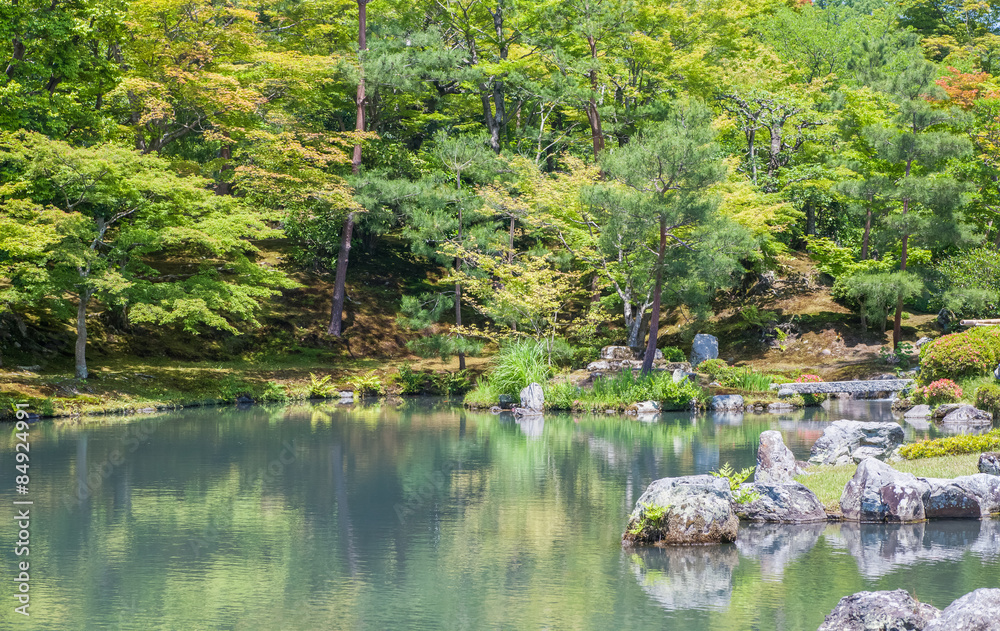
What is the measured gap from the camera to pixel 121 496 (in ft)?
37.2

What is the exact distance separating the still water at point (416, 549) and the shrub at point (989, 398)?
4960 mm

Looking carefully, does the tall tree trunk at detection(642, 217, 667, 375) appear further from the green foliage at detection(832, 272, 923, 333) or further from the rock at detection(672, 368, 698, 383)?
the green foliage at detection(832, 272, 923, 333)

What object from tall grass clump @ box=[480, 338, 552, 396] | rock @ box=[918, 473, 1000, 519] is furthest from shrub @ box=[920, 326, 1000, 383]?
rock @ box=[918, 473, 1000, 519]

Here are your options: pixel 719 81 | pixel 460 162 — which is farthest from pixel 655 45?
pixel 460 162

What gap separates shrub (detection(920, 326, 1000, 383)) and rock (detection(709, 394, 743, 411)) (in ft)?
13.4

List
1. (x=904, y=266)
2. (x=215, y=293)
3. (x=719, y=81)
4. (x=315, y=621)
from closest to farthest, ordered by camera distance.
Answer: (x=315, y=621)
(x=215, y=293)
(x=904, y=266)
(x=719, y=81)

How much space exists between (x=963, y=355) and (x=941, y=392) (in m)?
0.98

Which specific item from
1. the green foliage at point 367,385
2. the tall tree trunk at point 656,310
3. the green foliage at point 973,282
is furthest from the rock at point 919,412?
the green foliage at point 367,385

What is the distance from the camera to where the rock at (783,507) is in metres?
9.30

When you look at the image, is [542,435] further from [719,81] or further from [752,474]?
[719,81]

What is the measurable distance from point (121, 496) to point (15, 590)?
426 cm

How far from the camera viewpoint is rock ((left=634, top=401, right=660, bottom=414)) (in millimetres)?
20688

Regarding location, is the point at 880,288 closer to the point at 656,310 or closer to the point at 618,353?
the point at 656,310

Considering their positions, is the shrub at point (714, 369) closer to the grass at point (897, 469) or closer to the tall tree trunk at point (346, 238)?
the grass at point (897, 469)
